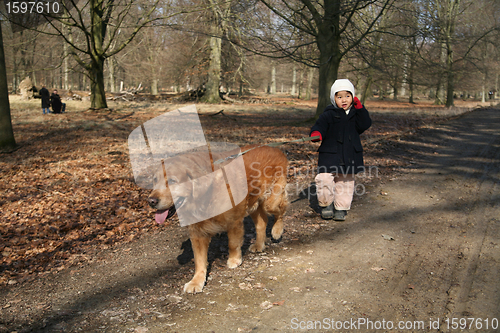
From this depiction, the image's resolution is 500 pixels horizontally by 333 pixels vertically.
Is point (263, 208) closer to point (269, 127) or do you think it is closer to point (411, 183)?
point (411, 183)

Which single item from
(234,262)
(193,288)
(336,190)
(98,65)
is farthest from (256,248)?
(98,65)

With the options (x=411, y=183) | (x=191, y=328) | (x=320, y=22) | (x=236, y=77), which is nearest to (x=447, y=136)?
(x=320, y=22)

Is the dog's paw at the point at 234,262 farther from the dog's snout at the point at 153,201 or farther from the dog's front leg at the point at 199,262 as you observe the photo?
the dog's snout at the point at 153,201

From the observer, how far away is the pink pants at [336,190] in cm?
507

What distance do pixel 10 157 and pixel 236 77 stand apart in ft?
67.6

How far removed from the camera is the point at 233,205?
3.49 m

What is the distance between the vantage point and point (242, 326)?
9.29 ft

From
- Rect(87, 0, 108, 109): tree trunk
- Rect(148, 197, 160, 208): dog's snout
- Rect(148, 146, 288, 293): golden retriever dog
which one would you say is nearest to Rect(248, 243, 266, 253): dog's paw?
Rect(148, 146, 288, 293): golden retriever dog

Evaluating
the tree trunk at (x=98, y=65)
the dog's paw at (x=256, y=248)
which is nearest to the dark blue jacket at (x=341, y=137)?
the dog's paw at (x=256, y=248)

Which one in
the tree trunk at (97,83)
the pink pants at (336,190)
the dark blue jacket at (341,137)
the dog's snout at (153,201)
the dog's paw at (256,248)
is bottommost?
the dog's paw at (256,248)

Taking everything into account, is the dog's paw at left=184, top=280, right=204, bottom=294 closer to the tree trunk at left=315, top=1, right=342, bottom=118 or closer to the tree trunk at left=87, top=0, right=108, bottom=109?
the tree trunk at left=315, top=1, right=342, bottom=118

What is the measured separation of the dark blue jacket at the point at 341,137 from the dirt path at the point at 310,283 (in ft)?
2.99

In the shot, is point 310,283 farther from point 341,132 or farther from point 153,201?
point 341,132

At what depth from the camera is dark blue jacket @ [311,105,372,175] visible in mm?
4809
